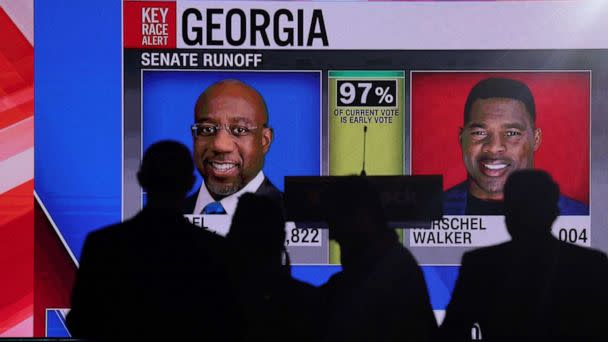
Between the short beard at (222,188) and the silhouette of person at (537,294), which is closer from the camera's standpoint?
the silhouette of person at (537,294)

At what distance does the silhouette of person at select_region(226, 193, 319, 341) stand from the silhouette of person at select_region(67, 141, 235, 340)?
0.33 meters

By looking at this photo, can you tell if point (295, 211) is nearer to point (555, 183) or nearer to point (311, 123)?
point (311, 123)

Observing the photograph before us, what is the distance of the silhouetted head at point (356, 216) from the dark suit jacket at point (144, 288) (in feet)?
1.71

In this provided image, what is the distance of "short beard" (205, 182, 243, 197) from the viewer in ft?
11.3

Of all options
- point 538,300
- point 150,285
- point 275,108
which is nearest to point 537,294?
point 538,300

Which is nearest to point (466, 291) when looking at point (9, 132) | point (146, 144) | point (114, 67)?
point (146, 144)

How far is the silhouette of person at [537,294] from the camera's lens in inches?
130

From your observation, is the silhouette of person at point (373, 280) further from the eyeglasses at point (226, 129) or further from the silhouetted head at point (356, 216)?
the eyeglasses at point (226, 129)

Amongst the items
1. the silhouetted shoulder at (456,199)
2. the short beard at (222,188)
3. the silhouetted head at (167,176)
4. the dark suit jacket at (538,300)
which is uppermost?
the silhouetted head at (167,176)

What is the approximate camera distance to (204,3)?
11.4ft

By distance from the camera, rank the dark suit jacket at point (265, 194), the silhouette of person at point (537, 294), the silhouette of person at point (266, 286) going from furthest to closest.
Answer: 1. the dark suit jacket at point (265, 194)
2. the silhouette of person at point (537, 294)
3. the silhouette of person at point (266, 286)

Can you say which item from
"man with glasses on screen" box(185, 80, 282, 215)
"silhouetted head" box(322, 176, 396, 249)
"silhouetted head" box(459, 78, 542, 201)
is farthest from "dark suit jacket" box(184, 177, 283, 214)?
"silhouetted head" box(459, 78, 542, 201)

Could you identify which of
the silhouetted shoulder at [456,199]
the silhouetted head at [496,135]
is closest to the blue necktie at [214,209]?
the silhouetted shoulder at [456,199]

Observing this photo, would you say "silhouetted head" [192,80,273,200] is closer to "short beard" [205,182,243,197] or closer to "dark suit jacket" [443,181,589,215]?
"short beard" [205,182,243,197]
